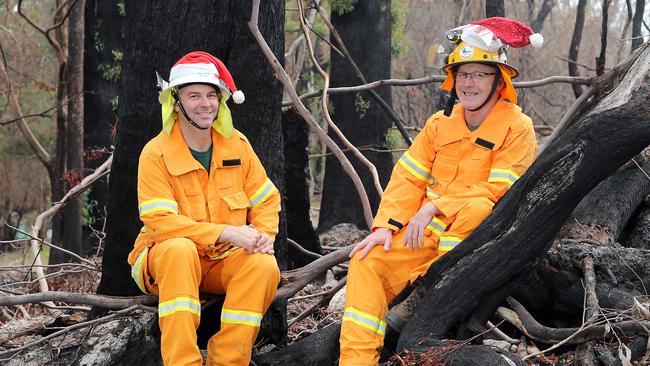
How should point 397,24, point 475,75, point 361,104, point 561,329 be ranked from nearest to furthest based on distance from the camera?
point 561,329
point 475,75
point 361,104
point 397,24

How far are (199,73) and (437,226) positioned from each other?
1.43 meters

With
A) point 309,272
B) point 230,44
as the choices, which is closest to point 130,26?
point 230,44

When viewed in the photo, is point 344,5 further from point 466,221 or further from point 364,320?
point 364,320

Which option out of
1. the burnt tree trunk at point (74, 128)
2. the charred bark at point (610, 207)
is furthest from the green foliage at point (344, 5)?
the charred bark at point (610, 207)

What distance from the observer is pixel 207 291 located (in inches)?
176

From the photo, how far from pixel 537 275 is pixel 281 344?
157cm

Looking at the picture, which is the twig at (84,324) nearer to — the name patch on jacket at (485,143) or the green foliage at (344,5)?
the name patch on jacket at (485,143)

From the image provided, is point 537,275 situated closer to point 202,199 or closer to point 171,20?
point 202,199

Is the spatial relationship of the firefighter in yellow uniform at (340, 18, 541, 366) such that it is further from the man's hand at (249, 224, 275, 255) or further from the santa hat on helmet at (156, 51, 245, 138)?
the santa hat on helmet at (156, 51, 245, 138)

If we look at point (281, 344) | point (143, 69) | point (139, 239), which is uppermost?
point (143, 69)

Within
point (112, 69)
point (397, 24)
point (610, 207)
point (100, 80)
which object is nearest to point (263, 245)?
point (610, 207)

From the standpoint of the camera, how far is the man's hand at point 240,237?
419cm

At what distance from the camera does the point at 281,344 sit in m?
5.03

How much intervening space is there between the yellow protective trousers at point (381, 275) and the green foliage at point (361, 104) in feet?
17.9
